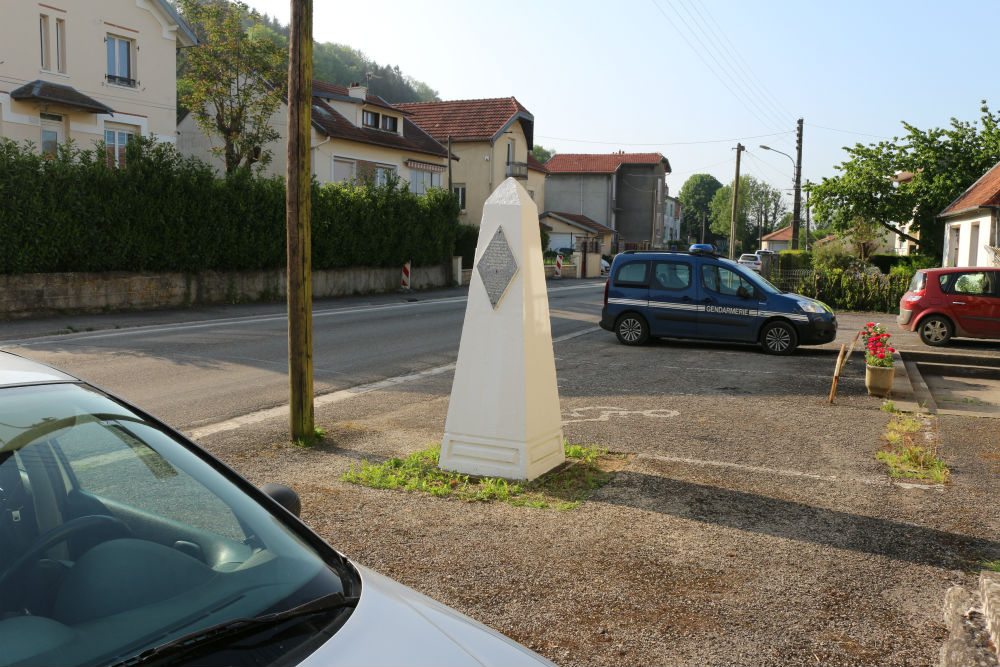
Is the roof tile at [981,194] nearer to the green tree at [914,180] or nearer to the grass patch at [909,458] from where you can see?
the green tree at [914,180]

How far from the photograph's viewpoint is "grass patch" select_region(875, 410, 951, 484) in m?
7.07

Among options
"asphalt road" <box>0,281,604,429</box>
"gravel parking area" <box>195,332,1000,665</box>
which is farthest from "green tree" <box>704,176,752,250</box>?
"gravel parking area" <box>195,332,1000,665</box>

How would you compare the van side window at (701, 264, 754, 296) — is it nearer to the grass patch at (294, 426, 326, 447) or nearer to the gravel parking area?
the gravel parking area

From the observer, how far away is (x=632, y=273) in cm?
1652

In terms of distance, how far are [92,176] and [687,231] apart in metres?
130

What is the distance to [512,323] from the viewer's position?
6480 mm

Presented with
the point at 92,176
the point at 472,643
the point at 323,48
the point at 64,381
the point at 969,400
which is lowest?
the point at 969,400

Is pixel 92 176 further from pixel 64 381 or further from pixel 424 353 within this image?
pixel 64 381

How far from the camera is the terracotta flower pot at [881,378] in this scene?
11.0m

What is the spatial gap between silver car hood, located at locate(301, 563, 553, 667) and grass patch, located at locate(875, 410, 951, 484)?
5.90 meters

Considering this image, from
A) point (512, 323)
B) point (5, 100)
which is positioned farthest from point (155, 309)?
point (512, 323)

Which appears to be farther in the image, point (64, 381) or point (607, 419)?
point (607, 419)

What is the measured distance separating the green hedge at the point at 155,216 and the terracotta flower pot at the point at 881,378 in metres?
16.9

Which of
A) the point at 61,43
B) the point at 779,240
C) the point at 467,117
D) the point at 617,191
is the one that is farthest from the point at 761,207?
the point at 61,43
